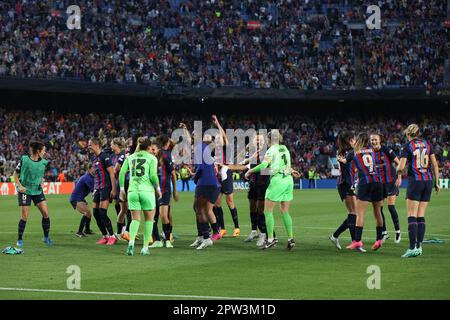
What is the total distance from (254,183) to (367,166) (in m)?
2.92

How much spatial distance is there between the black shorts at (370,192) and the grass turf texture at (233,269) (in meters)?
1.02

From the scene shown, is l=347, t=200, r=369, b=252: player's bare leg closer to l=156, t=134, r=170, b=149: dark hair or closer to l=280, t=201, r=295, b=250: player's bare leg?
l=280, t=201, r=295, b=250: player's bare leg

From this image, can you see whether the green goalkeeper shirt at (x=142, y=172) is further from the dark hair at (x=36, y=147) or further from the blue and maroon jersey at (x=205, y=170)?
the dark hair at (x=36, y=147)

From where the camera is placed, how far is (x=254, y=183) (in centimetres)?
1928

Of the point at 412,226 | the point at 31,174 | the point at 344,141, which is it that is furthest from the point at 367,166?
the point at 31,174

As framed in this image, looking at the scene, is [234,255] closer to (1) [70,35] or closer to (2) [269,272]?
(2) [269,272]

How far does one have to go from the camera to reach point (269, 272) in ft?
45.9

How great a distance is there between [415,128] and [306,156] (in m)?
42.4

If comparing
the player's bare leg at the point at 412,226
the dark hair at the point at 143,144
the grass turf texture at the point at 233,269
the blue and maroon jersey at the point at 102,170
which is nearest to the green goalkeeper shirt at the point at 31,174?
the grass turf texture at the point at 233,269

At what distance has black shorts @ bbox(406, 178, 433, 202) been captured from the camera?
1598cm

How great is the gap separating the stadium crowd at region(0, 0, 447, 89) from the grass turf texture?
3493 centimetres

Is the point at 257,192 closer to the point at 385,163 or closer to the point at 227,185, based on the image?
the point at 227,185

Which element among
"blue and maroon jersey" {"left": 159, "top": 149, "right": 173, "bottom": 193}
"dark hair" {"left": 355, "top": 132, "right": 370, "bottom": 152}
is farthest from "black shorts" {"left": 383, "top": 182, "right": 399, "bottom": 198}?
"blue and maroon jersey" {"left": 159, "top": 149, "right": 173, "bottom": 193}
